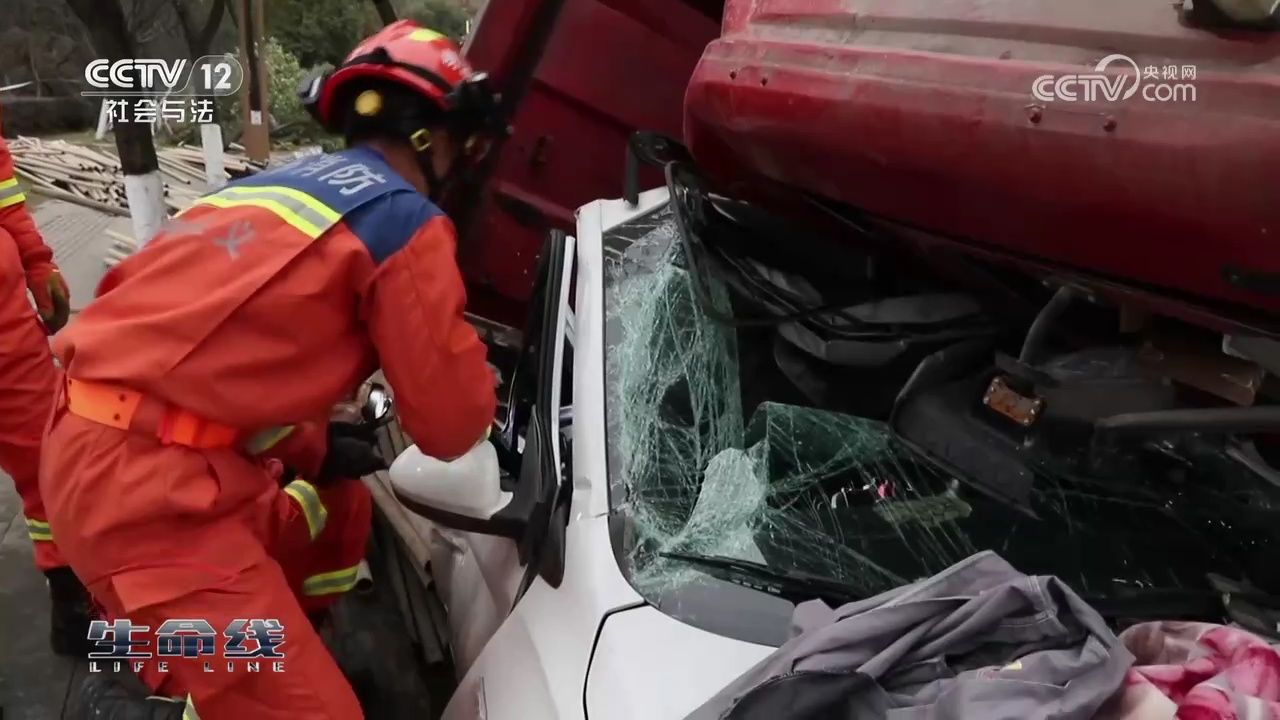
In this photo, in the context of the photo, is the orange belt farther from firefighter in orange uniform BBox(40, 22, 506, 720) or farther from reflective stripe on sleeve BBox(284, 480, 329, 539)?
reflective stripe on sleeve BBox(284, 480, 329, 539)

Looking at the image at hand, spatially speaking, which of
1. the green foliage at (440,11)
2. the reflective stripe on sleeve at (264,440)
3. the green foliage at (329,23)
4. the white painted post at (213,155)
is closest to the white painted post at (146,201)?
the white painted post at (213,155)

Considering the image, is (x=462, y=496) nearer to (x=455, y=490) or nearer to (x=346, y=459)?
(x=455, y=490)

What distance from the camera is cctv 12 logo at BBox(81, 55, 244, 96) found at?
4.34 m

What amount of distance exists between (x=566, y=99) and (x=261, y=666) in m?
2.17

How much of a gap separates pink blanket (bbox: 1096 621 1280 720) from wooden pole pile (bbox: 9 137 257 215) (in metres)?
7.77

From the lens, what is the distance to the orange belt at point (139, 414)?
5.65 feet

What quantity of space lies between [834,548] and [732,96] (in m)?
0.88

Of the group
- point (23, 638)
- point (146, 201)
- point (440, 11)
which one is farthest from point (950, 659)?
point (440, 11)

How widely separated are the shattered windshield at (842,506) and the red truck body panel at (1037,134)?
0.43m

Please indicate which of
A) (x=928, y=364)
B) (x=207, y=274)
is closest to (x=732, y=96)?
(x=928, y=364)

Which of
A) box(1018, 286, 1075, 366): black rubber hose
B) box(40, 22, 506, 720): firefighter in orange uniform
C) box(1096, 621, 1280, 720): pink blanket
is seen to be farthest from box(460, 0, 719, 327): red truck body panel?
box(1096, 621, 1280, 720): pink blanket

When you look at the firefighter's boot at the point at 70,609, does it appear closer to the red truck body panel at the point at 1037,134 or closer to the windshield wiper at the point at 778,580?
the windshield wiper at the point at 778,580

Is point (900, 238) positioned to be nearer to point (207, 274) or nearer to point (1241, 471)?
point (1241, 471)

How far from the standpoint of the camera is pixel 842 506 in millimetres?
1736
